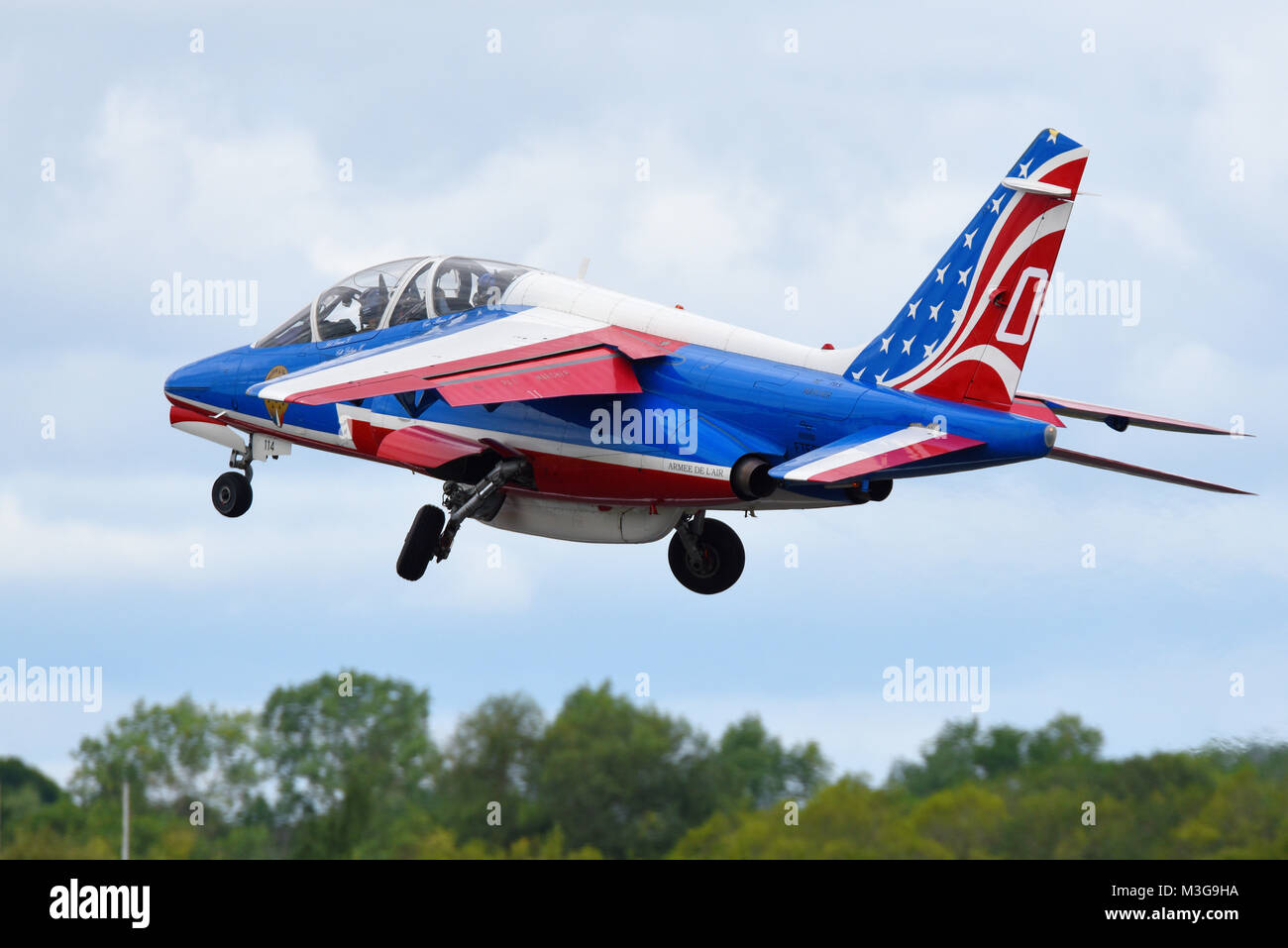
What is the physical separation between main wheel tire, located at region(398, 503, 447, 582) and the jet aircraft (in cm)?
2

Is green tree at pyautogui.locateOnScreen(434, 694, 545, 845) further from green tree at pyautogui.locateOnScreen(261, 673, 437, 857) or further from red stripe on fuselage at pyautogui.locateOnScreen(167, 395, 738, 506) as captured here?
red stripe on fuselage at pyautogui.locateOnScreen(167, 395, 738, 506)

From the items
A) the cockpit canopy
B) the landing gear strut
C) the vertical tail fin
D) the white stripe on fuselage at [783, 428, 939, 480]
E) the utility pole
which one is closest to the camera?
the white stripe on fuselage at [783, 428, 939, 480]

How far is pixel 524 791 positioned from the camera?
29312mm

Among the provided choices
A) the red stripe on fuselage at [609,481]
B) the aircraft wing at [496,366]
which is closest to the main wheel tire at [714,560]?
the red stripe on fuselage at [609,481]

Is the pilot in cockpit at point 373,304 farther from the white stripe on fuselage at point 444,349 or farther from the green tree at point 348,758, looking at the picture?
the green tree at point 348,758

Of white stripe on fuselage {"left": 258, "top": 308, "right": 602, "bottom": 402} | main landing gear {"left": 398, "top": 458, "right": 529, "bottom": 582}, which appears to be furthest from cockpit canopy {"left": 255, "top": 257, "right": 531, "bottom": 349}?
main landing gear {"left": 398, "top": 458, "right": 529, "bottom": 582}

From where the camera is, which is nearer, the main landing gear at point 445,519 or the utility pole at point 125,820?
the main landing gear at point 445,519

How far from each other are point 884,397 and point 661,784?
732 cm

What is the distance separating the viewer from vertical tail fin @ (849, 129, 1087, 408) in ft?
79.0

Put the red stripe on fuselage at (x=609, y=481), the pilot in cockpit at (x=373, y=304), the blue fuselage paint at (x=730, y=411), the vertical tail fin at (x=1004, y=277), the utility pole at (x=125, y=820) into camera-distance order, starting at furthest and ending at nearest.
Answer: the utility pole at (x=125, y=820), the pilot in cockpit at (x=373, y=304), the red stripe on fuselage at (x=609, y=481), the vertical tail fin at (x=1004, y=277), the blue fuselage paint at (x=730, y=411)

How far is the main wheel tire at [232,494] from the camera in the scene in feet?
102
